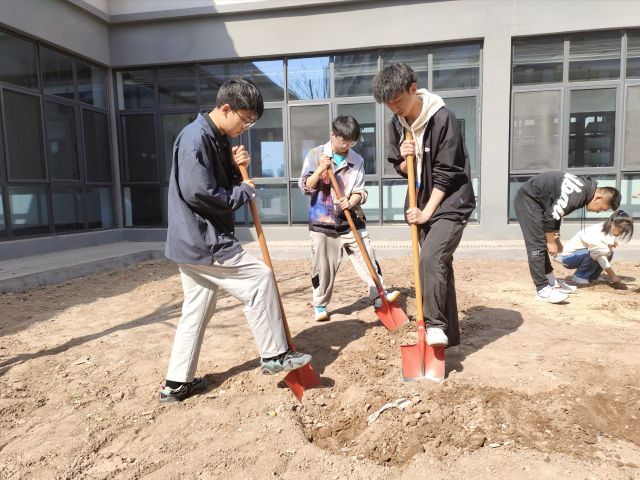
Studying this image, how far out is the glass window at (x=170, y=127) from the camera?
9852 millimetres

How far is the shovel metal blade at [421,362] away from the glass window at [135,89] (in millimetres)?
8866

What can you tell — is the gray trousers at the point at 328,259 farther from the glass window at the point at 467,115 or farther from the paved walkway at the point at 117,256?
the glass window at the point at 467,115

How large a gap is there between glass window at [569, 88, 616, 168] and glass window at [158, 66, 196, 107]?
7.33 m

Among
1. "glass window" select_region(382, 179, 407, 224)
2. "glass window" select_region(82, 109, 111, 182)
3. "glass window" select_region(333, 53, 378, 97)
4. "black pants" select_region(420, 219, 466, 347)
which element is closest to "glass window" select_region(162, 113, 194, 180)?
"glass window" select_region(82, 109, 111, 182)

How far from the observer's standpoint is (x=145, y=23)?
952cm

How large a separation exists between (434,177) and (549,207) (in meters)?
2.39

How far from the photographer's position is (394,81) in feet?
8.82

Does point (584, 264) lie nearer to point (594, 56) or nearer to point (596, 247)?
point (596, 247)

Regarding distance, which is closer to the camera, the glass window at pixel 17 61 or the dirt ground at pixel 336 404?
the dirt ground at pixel 336 404

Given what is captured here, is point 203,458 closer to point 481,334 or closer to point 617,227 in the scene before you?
point 481,334

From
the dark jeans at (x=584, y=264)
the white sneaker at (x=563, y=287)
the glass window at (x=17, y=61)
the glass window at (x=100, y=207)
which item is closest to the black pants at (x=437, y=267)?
the white sneaker at (x=563, y=287)

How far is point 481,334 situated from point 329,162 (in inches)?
74.3

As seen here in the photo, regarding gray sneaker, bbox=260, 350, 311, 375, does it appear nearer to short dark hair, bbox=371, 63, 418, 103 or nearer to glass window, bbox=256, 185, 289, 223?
short dark hair, bbox=371, 63, 418, 103

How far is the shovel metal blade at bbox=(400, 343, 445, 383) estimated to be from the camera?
9.31 ft
